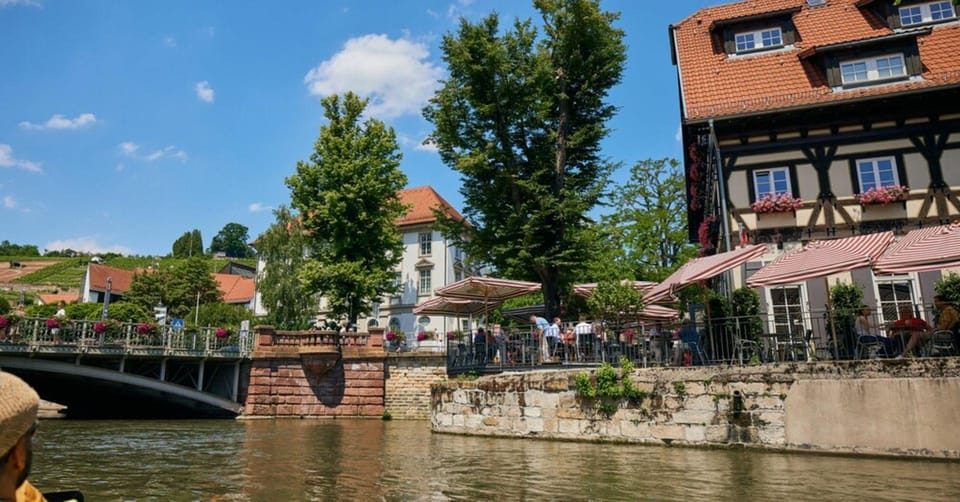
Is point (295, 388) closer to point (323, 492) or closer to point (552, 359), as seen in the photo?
point (552, 359)

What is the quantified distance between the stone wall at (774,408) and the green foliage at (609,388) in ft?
0.21

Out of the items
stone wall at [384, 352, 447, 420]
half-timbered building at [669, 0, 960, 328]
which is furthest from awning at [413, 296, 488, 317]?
half-timbered building at [669, 0, 960, 328]

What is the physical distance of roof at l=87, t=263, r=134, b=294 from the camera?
66562mm

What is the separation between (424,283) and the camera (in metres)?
46.1

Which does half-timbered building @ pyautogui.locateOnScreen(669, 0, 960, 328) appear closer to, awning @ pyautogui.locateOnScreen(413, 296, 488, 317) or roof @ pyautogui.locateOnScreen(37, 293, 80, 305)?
awning @ pyautogui.locateOnScreen(413, 296, 488, 317)

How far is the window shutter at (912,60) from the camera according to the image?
1661cm

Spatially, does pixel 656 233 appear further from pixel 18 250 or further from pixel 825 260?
pixel 18 250

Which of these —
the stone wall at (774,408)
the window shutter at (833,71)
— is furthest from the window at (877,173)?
the stone wall at (774,408)

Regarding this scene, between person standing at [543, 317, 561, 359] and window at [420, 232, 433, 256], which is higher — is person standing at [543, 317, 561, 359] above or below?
below

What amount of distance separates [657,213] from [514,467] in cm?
2414

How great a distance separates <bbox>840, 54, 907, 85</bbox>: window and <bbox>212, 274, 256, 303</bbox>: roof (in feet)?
208

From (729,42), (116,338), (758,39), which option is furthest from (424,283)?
(758,39)

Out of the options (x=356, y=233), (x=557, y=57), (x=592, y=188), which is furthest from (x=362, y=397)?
(x=557, y=57)

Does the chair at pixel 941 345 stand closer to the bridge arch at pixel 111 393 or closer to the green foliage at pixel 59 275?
the bridge arch at pixel 111 393
